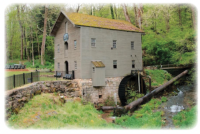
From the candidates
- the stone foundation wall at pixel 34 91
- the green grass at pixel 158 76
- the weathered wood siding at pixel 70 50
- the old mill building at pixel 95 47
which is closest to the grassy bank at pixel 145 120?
the old mill building at pixel 95 47

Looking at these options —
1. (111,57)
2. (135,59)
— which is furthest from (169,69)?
(111,57)

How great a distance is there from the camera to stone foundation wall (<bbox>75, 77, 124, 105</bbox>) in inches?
650

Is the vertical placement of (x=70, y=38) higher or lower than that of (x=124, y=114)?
higher

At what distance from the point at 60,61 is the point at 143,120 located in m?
12.6

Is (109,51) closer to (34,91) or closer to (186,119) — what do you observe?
(34,91)

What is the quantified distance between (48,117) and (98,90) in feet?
24.2

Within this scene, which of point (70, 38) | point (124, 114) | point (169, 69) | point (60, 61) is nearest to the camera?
point (124, 114)

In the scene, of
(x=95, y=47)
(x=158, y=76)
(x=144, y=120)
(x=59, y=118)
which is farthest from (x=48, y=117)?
(x=158, y=76)

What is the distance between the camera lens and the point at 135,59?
20.6m

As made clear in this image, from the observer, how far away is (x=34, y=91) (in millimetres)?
13141

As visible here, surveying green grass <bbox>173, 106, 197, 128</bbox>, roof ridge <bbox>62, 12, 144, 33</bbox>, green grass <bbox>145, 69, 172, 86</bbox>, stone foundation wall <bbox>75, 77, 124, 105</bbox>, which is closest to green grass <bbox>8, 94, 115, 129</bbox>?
stone foundation wall <bbox>75, 77, 124, 105</bbox>

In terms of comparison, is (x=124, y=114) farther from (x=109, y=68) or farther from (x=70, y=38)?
(x=70, y=38)

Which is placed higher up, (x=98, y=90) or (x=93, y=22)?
(x=93, y=22)

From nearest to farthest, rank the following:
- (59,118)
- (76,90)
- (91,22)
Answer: (59,118)
(76,90)
(91,22)
